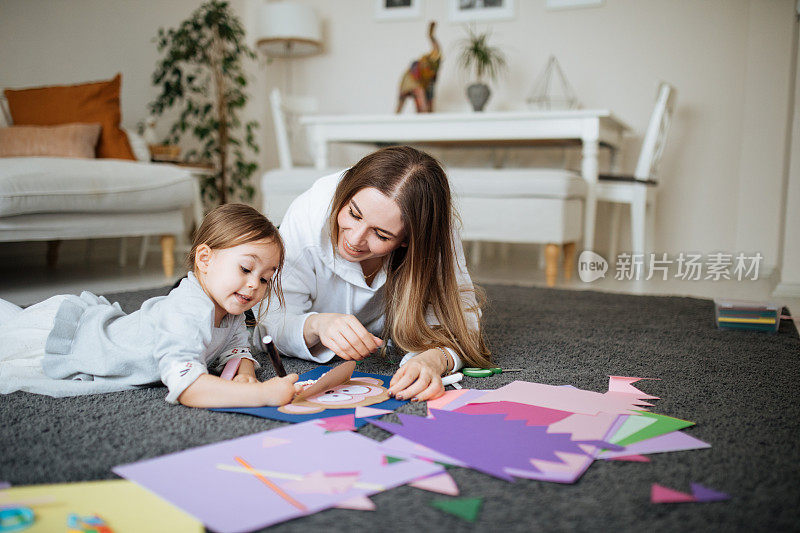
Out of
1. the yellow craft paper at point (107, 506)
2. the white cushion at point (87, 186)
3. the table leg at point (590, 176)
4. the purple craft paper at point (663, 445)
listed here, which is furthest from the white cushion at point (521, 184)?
the yellow craft paper at point (107, 506)

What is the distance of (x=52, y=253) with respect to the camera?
117 inches

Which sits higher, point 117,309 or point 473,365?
point 117,309

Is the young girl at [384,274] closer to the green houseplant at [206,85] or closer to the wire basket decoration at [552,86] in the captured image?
the green houseplant at [206,85]

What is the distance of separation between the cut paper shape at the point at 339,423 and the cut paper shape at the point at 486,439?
1.3 inches

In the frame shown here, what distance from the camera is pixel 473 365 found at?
129 centimetres

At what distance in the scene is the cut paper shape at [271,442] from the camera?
2.70 ft

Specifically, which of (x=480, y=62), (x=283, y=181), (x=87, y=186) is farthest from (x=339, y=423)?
(x=480, y=62)

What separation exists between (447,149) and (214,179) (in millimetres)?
1498

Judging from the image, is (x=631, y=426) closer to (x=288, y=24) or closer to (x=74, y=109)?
(x=74, y=109)

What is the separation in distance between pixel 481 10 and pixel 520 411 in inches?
139

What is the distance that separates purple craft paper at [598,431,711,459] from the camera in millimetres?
834

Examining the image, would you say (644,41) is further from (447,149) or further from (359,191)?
(359,191)

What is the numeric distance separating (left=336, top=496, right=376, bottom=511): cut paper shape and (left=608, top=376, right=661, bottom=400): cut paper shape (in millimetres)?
618

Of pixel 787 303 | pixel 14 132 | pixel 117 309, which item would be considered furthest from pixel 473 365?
pixel 14 132
